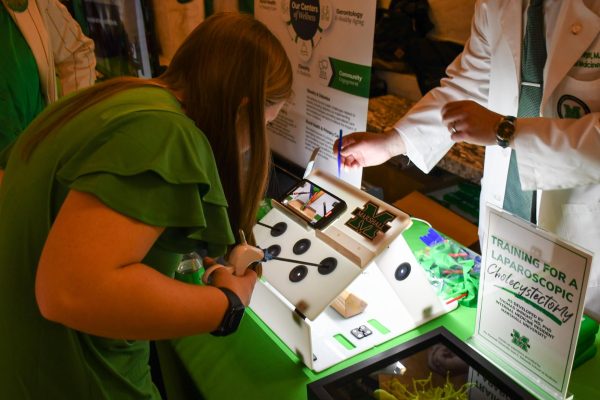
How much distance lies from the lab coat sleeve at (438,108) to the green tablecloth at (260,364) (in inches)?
18.2

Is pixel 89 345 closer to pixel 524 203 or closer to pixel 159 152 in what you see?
pixel 159 152

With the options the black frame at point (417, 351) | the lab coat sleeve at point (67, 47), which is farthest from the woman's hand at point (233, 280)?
the lab coat sleeve at point (67, 47)

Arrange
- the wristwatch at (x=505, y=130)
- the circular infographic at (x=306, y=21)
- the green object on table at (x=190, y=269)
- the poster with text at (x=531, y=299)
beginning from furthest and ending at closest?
the circular infographic at (x=306, y=21)
the green object on table at (x=190, y=269)
the wristwatch at (x=505, y=130)
the poster with text at (x=531, y=299)

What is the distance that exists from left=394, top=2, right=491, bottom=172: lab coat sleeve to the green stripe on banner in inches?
5.9

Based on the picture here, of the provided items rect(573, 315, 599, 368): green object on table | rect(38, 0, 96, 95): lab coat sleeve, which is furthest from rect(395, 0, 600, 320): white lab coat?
rect(38, 0, 96, 95): lab coat sleeve

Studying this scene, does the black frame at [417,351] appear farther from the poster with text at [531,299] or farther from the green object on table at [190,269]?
the green object on table at [190,269]

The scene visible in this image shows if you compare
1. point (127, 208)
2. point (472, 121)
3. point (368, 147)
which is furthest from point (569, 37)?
point (127, 208)

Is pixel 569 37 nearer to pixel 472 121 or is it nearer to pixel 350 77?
pixel 472 121

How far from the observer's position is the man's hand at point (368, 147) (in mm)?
1368

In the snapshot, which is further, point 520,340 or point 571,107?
point 571,107

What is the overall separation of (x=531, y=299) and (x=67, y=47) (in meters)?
1.85

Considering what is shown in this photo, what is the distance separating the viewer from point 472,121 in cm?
111

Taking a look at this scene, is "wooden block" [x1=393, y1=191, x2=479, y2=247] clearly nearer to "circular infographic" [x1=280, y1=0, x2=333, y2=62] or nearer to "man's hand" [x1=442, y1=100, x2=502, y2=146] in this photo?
"circular infographic" [x1=280, y1=0, x2=333, y2=62]

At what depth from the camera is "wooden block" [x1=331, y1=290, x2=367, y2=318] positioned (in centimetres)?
117
